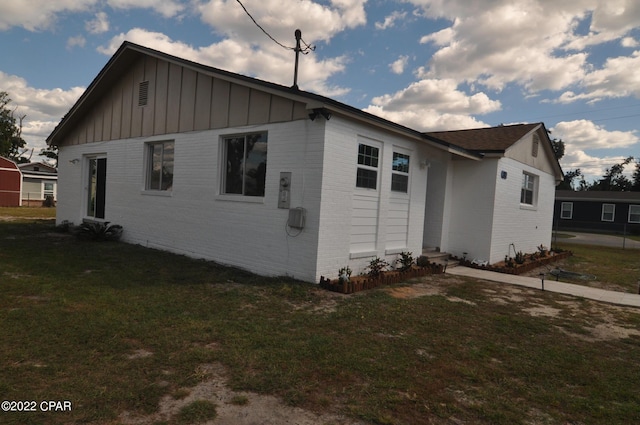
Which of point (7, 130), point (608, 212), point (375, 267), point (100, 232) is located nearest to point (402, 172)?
point (375, 267)

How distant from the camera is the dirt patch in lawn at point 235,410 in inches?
109

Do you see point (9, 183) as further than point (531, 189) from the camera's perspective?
Yes

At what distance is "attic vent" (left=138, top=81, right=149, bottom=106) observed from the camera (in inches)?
416

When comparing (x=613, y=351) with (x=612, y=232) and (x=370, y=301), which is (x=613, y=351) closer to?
(x=370, y=301)

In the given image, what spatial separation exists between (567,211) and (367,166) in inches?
1409

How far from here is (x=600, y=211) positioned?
3403 centimetres

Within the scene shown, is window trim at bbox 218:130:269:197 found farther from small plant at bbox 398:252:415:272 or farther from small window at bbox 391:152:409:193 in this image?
small plant at bbox 398:252:415:272

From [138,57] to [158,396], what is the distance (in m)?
10.4

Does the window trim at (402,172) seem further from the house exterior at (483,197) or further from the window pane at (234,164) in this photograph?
the window pane at (234,164)

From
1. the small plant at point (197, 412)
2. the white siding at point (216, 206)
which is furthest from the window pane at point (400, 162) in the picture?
the small plant at point (197, 412)

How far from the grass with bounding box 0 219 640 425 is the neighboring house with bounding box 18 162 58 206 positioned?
107 feet

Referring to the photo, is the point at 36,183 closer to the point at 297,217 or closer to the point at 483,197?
the point at 297,217

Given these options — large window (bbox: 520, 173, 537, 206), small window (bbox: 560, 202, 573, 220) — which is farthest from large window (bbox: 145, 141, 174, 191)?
small window (bbox: 560, 202, 573, 220)

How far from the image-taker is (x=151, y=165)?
34.8 ft
